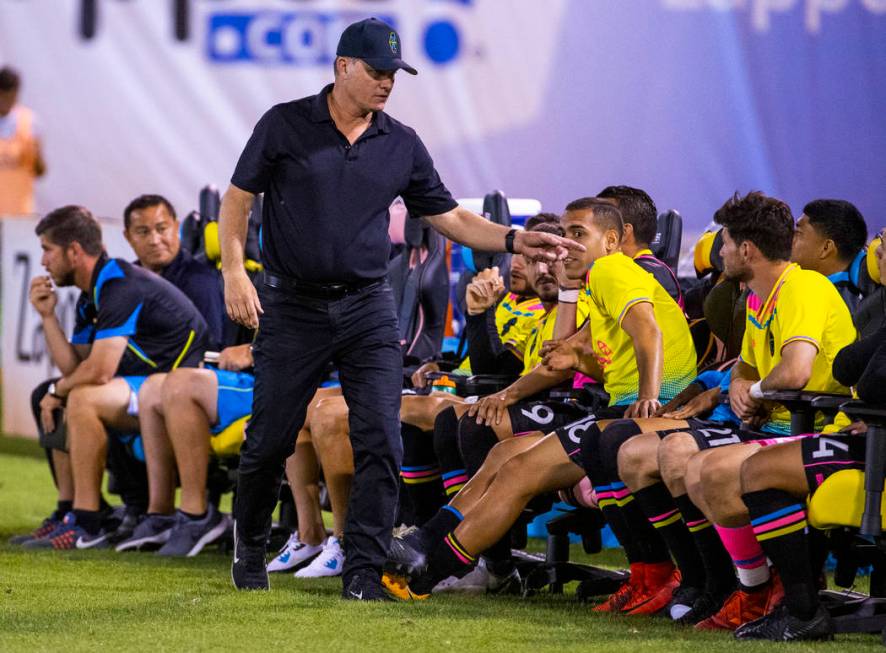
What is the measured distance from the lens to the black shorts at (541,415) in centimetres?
532

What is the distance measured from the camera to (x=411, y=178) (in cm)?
506

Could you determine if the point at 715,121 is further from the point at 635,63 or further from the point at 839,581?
the point at 839,581

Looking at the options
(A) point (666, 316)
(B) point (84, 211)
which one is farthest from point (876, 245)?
(B) point (84, 211)

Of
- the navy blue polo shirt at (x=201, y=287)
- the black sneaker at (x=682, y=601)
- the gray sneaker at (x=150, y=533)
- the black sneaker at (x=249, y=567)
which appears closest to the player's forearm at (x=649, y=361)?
the black sneaker at (x=682, y=601)

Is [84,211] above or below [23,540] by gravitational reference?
above

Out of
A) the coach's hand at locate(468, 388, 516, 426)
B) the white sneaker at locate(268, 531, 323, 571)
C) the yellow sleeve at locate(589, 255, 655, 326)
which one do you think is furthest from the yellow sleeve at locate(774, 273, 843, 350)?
the white sneaker at locate(268, 531, 323, 571)

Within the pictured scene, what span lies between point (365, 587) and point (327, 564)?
0.98m

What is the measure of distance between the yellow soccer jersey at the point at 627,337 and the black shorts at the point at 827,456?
42.8 inches

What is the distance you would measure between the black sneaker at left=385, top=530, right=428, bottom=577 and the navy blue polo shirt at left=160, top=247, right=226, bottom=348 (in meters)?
2.64

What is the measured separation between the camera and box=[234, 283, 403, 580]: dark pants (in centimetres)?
487

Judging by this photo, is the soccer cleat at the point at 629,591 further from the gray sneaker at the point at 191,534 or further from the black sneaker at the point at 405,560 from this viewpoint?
the gray sneaker at the point at 191,534

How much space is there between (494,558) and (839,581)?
124 centimetres

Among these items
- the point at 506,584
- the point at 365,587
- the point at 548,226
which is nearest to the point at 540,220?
the point at 548,226

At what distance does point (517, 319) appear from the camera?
19.5 feet
